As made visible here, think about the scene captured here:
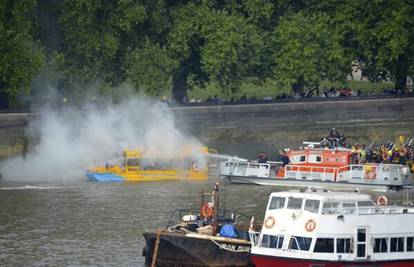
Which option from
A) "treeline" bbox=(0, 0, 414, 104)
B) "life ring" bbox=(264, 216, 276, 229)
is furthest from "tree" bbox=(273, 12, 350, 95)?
"life ring" bbox=(264, 216, 276, 229)

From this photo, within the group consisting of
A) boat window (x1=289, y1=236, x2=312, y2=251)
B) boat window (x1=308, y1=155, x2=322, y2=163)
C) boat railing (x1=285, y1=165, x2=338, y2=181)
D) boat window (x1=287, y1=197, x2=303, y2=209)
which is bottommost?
boat window (x1=289, y1=236, x2=312, y2=251)

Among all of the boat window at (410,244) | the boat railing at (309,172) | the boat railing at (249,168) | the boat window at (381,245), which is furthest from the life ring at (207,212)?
the boat railing at (249,168)

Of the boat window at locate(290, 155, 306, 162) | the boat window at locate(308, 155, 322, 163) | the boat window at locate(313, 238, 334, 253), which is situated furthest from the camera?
the boat window at locate(290, 155, 306, 162)

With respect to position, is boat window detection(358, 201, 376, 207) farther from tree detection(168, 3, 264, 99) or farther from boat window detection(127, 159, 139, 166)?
tree detection(168, 3, 264, 99)

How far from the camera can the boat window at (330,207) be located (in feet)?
190

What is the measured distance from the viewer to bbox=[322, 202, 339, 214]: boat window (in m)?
58.0

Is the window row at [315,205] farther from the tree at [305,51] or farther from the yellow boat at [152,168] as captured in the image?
the tree at [305,51]

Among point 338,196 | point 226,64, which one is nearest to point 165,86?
point 226,64

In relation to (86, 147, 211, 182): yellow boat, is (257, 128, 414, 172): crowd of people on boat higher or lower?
higher

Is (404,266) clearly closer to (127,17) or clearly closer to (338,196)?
(338,196)

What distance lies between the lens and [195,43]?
357ft

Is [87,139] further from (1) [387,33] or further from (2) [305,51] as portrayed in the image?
(1) [387,33]

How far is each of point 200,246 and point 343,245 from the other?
580 cm

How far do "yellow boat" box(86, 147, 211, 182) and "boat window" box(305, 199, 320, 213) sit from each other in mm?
31931
